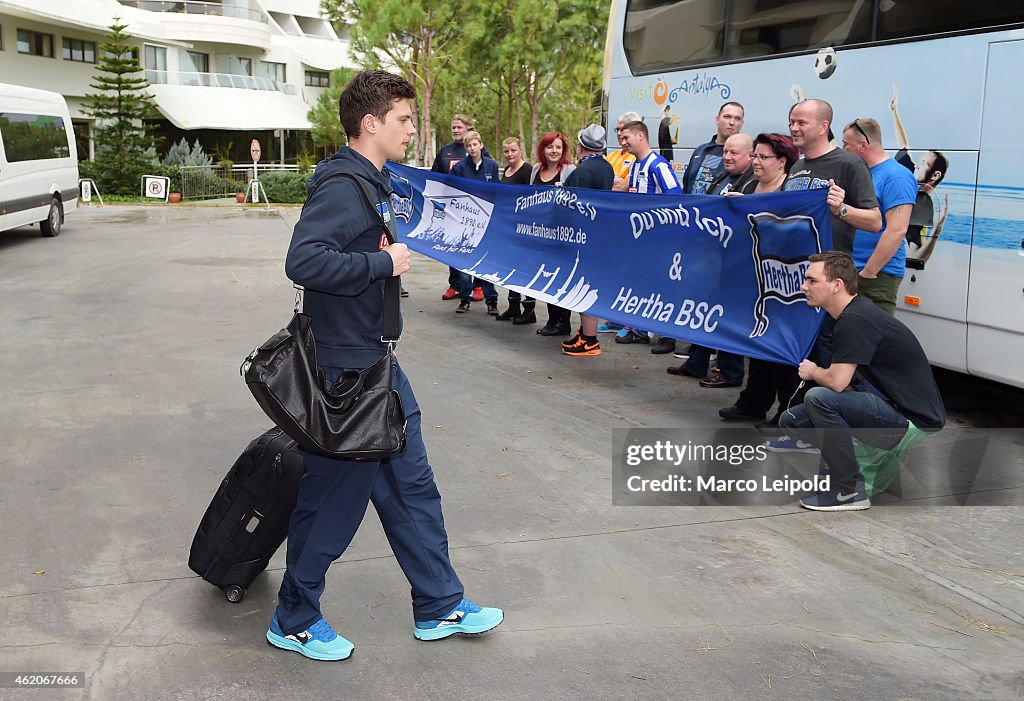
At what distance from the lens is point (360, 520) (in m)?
3.94

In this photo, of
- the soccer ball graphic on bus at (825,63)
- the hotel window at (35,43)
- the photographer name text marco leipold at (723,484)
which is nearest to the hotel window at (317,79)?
the hotel window at (35,43)

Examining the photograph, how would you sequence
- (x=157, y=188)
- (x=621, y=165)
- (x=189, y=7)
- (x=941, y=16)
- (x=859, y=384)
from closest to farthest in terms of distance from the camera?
(x=859, y=384), (x=941, y=16), (x=621, y=165), (x=157, y=188), (x=189, y=7)

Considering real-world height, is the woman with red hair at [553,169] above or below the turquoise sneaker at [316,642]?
above

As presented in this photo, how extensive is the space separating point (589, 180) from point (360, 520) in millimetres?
6413

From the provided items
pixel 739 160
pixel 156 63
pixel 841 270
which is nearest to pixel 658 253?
pixel 739 160

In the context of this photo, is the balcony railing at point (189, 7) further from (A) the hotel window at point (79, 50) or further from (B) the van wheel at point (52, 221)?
(B) the van wheel at point (52, 221)

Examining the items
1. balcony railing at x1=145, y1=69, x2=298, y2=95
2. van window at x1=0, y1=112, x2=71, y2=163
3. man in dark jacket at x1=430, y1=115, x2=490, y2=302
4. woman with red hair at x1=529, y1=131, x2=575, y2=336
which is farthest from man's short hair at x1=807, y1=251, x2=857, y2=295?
balcony railing at x1=145, y1=69, x2=298, y2=95

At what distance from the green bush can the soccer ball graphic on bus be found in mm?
27900

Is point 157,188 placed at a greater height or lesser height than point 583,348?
greater

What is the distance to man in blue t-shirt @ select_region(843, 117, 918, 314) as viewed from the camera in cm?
700

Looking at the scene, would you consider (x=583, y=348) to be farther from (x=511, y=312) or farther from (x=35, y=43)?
(x=35, y=43)

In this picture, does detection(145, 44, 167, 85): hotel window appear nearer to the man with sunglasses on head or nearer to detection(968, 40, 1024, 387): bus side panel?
the man with sunglasses on head

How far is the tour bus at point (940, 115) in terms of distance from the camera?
23.1 ft

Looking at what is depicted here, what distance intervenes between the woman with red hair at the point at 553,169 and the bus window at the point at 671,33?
152 centimetres
